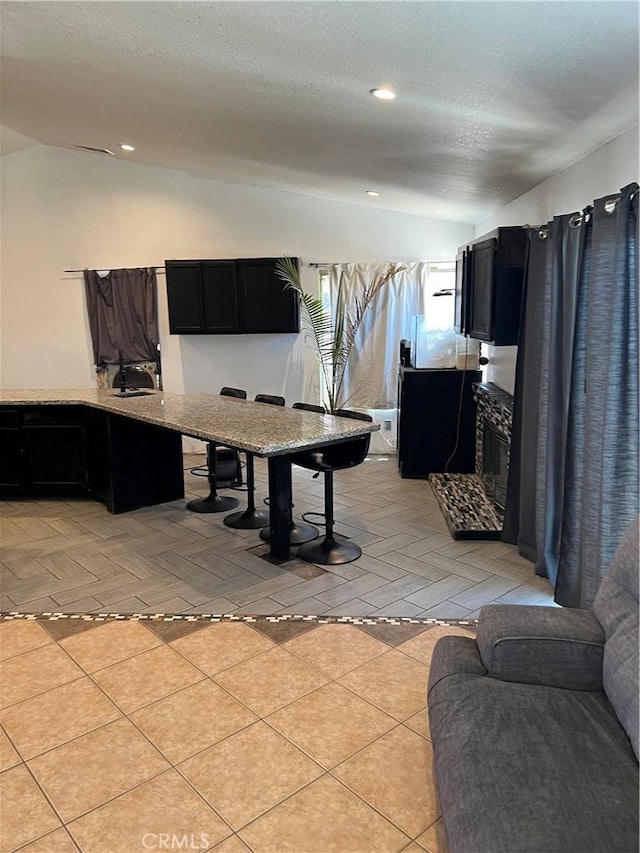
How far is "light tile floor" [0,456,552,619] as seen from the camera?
3277mm

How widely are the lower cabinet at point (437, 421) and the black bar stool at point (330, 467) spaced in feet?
5.20

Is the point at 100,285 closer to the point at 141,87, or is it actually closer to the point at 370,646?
the point at 141,87

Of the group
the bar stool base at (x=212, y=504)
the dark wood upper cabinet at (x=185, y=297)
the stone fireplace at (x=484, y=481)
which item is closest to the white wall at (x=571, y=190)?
the stone fireplace at (x=484, y=481)

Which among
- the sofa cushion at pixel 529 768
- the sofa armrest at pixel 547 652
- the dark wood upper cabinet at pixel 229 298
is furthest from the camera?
the dark wood upper cabinet at pixel 229 298

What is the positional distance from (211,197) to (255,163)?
144 cm

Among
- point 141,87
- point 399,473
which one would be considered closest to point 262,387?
point 399,473

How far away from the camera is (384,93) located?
2750 mm

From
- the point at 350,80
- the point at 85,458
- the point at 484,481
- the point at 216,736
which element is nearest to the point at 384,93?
the point at 350,80

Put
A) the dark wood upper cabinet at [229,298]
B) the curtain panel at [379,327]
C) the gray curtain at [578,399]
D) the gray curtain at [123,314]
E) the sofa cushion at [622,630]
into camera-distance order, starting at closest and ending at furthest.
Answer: the sofa cushion at [622,630] < the gray curtain at [578,399] < the dark wood upper cabinet at [229,298] < the curtain panel at [379,327] < the gray curtain at [123,314]

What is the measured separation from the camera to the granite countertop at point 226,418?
3236 mm

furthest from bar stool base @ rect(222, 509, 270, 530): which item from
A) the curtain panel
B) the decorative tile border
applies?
the curtain panel

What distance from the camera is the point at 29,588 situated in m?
3.52

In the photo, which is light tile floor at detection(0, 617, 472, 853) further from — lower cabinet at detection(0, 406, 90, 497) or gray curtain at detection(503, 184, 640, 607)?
lower cabinet at detection(0, 406, 90, 497)

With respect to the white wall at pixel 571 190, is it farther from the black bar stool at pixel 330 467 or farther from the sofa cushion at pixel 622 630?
the sofa cushion at pixel 622 630
